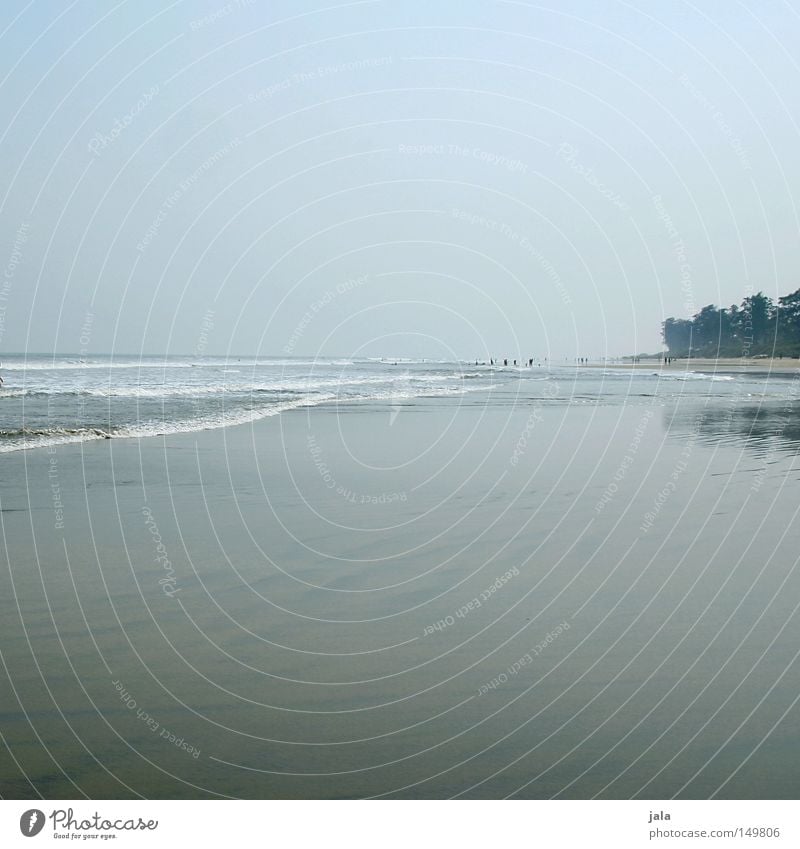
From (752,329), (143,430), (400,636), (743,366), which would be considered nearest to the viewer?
(400,636)

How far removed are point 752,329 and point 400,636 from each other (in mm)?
147897

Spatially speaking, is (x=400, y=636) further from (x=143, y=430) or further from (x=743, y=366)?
(x=743, y=366)

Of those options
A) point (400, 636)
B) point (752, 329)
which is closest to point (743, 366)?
point (752, 329)

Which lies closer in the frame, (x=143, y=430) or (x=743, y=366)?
(x=143, y=430)

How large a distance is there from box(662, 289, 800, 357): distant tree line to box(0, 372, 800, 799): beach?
10018 cm

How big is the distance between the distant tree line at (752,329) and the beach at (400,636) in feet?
329

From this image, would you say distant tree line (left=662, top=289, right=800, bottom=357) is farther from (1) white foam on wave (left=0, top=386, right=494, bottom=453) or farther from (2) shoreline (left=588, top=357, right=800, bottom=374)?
(1) white foam on wave (left=0, top=386, right=494, bottom=453)

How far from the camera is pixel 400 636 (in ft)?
20.1

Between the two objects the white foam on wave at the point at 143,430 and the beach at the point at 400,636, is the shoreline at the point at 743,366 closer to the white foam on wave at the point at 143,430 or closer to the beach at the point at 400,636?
the white foam on wave at the point at 143,430

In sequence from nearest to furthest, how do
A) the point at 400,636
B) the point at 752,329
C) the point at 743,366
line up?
the point at 400,636, the point at 743,366, the point at 752,329

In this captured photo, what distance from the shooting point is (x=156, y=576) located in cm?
754

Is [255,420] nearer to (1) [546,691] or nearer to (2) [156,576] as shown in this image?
(2) [156,576]

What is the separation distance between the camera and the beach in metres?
4.40

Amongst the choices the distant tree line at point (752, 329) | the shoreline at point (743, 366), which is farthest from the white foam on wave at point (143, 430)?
the distant tree line at point (752, 329)
